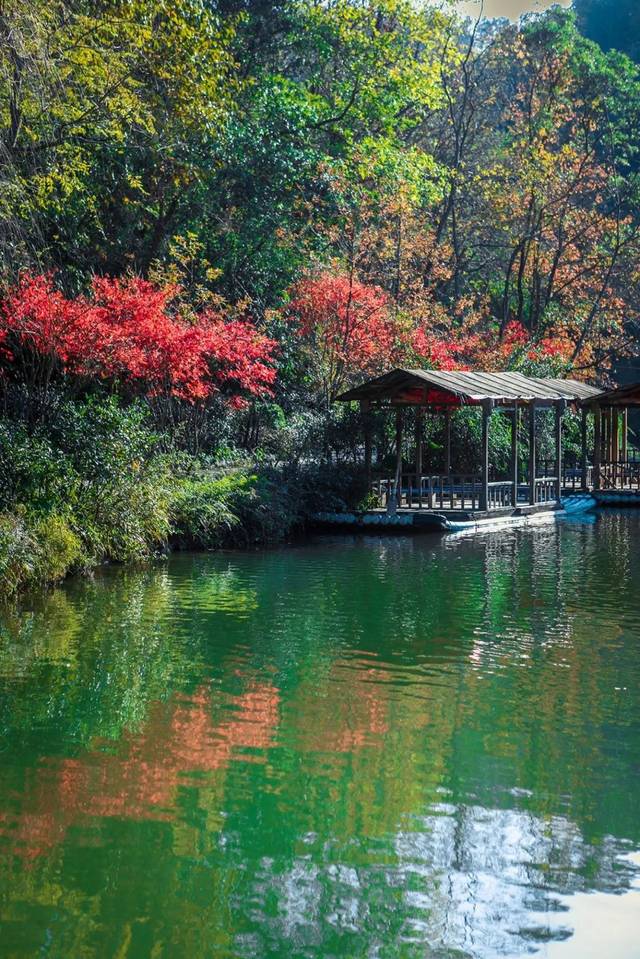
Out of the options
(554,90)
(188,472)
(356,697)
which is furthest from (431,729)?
(554,90)

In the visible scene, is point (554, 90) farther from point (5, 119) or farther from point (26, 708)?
point (26, 708)

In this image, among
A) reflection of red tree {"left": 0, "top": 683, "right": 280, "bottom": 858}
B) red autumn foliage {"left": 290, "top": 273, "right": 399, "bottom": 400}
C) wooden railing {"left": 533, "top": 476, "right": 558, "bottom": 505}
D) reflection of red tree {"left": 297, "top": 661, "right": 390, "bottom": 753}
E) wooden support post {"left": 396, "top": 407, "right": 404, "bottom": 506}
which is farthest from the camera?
wooden railing {"left": 533, "top": 476, "right": 558, "bottom": 505}

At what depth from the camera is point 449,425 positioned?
2527cm

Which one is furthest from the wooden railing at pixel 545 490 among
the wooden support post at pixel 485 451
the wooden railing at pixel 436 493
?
the wooden support post at pixel 485 451

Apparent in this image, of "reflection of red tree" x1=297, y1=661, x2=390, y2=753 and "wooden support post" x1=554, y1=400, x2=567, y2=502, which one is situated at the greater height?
"wooden support post" x1=554, y1=400, x2=567, y2=502

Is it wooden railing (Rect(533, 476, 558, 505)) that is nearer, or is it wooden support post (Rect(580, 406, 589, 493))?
wooden railing (Rect(533, 476, 558, 505))

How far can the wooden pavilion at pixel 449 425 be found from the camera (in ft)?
72.3

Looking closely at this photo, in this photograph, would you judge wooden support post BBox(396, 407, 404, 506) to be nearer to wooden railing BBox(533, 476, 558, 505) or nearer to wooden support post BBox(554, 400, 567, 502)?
wooden railing BBox(533, 476, 558, 505)

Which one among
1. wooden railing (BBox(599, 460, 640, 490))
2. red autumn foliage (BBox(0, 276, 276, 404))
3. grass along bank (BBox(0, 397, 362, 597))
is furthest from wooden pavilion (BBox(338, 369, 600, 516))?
red autumn foliage (BBox(0, 276, 276, 404))

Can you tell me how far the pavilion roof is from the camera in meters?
21.6

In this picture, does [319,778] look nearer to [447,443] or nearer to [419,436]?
[419,436]

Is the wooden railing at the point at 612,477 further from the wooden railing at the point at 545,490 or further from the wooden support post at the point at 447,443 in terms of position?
the wooden support post at the point at 447,443

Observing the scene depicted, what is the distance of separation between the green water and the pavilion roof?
28.1ft

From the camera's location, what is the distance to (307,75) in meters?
31.3
